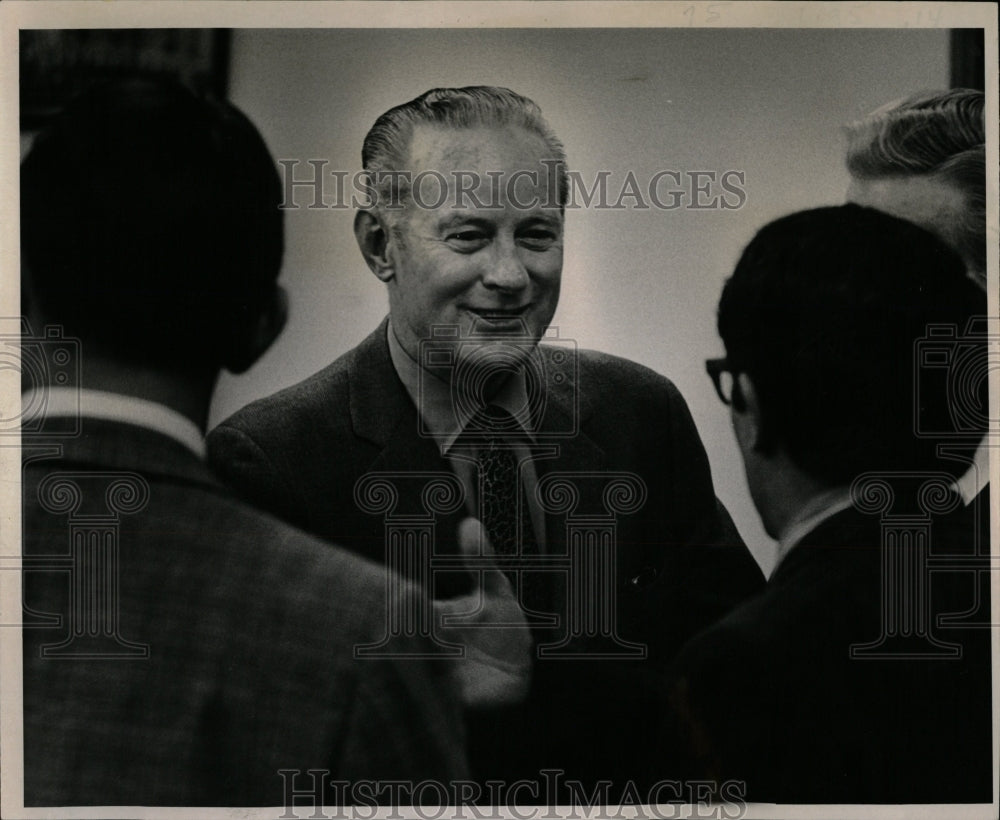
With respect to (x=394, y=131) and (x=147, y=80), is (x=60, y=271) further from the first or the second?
(x=394, y=131)

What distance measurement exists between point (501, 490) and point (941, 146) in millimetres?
1633

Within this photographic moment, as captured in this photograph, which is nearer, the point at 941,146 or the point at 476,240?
the point at 476,240

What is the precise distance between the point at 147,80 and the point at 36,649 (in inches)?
65.5

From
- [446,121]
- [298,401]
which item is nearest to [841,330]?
[446,121]

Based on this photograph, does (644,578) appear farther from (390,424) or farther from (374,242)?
(374,242)

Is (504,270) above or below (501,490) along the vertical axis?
above

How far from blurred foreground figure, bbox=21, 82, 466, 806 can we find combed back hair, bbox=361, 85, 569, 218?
12.4 inches

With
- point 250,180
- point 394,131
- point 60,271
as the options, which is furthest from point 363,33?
point 60,271

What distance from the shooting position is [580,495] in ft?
9.86

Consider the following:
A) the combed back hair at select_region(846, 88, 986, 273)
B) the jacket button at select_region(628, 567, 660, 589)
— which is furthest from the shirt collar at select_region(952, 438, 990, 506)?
the jacket button at select_region(628, 567, 660, 589)

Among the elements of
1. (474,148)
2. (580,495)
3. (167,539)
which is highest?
(474,148)

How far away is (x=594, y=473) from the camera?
301cm

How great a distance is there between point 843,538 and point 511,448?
1.00m

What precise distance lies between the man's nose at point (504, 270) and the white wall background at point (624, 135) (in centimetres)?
15
